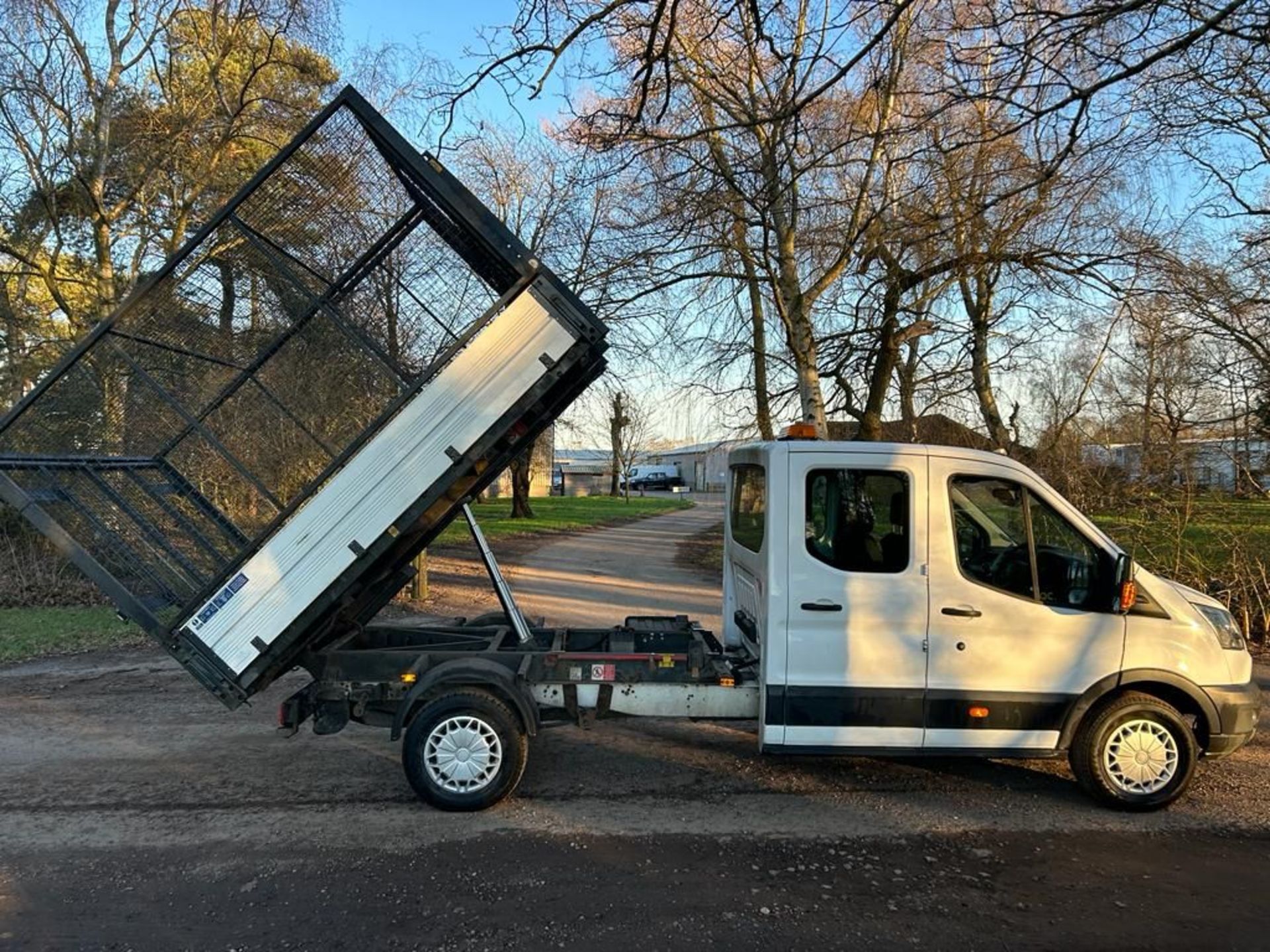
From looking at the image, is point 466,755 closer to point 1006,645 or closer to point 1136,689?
point 1006,645

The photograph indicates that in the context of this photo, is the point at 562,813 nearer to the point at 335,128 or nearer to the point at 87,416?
the point at 335,128

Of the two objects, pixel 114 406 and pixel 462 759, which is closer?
pixel 462 759

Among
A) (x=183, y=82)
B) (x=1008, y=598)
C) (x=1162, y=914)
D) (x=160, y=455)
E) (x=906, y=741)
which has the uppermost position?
(x=183, y=82)

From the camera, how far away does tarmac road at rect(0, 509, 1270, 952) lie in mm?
3354

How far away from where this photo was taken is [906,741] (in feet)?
14.8

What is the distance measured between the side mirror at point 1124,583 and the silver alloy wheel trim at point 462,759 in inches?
141

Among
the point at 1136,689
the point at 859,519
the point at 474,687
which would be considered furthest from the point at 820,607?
the point at 474,687

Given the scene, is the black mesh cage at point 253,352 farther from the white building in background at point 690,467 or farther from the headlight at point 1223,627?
the white building in background at point 690,467

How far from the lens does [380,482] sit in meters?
4.38

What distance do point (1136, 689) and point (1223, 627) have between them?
0.73 m

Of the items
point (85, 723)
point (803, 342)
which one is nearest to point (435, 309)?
point (85, 723)

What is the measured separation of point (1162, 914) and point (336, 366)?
22.3 feet

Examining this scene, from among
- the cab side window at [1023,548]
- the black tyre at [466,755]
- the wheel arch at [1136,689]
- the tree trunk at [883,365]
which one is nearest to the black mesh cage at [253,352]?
the black tyre at [466,755]

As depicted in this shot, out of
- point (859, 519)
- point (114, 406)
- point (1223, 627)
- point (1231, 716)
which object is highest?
point (114, 406)
